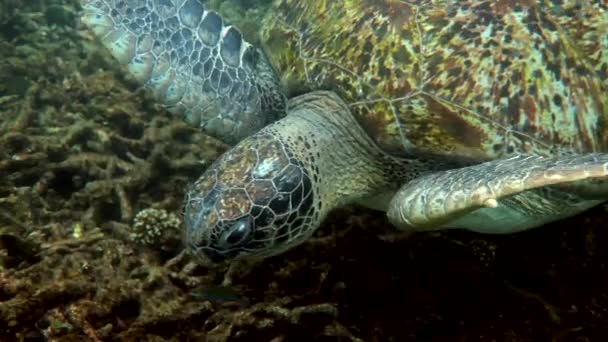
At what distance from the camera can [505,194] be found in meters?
1.40

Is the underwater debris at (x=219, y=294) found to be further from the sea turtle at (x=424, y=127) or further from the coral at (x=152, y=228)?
the coral at (x=152, y=228)

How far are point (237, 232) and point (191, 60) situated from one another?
1246 millimetres

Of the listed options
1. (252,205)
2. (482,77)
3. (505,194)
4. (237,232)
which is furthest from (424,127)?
(237,232)

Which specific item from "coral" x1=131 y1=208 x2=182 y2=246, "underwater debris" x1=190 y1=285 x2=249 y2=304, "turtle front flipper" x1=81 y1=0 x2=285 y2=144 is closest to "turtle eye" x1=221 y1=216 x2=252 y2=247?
"underwater debris" x1=190 y1=285 x2=249 y2=304

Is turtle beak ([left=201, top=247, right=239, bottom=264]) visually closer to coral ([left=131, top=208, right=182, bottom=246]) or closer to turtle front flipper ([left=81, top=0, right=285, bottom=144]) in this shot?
coral ([left=131, top=208, right=182, bottom=246])

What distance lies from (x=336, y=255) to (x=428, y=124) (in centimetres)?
73

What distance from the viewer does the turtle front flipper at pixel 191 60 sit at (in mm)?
2521

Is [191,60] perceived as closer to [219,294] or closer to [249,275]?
[249,275]

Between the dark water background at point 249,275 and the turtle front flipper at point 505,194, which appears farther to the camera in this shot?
the dark water background at point 249,275

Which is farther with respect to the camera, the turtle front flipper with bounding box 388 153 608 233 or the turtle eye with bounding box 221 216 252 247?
the turtle eye with bounding box 221 216 252 247

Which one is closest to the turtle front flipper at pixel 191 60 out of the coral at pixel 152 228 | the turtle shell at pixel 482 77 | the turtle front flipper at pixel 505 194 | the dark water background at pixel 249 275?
the dark water background at pixel 249 275

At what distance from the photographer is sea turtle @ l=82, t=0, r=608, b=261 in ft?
5.94

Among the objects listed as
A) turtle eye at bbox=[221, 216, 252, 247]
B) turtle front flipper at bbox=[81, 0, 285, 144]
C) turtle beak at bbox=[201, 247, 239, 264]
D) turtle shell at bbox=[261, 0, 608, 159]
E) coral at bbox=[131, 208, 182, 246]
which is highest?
turtle shell at bbox=[261, 0, 608, 159]

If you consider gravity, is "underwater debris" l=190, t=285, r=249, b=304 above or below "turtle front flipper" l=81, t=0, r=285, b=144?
below
